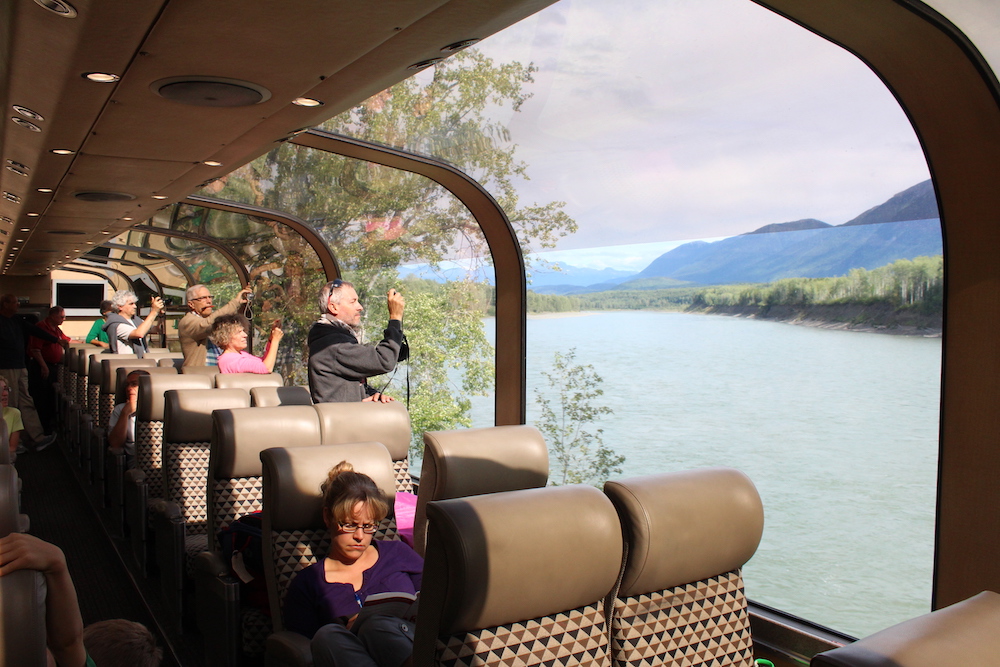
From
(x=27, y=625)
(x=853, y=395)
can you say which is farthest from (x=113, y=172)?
(x=853, y=395)

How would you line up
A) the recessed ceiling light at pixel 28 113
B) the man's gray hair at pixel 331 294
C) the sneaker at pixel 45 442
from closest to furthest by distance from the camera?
the recessed ceiling light at pixel 28 113
the man's gray hair at pixel 331 294
the sneaker at pixel 45 442

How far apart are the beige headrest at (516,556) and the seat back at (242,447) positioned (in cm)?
176

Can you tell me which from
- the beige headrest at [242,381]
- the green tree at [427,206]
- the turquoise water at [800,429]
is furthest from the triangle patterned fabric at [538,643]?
the green tree at [427,206]

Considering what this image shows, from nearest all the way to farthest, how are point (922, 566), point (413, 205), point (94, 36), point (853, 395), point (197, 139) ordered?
point (94, 36)
point (197, 139)
point (922, 566)
point (853, 395)
point (413, 205)

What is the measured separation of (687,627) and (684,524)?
0.90 feet

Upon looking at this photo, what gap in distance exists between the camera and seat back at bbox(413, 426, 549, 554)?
246 centimetres

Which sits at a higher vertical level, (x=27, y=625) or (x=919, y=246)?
(x=919, y=246)

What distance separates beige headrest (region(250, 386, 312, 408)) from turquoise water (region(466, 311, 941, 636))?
1.85 meters

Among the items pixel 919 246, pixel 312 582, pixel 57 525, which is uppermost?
pixel 919 246

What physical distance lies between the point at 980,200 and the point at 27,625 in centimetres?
266

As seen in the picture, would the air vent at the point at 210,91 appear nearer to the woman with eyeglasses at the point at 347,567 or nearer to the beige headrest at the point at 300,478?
the beige headrest at the point at 300,478

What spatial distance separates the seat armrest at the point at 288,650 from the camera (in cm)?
213

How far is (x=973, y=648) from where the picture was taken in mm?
1159

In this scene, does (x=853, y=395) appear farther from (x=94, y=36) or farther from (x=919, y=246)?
(x=94, y=36)
